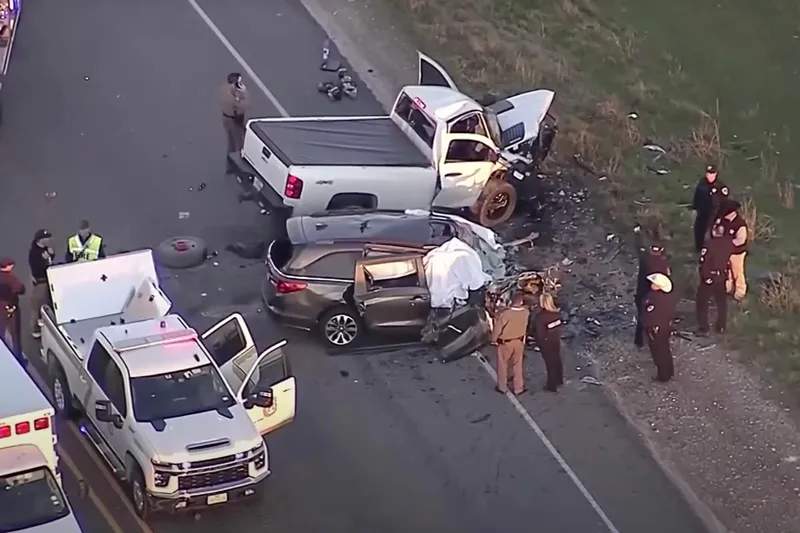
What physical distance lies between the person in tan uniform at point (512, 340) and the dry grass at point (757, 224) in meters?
5.53

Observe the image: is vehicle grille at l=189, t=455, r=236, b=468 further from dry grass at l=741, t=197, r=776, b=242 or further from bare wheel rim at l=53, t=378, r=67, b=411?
dry grass at l=741, t=197, r=776, b=242

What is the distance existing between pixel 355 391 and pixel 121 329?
325 cm

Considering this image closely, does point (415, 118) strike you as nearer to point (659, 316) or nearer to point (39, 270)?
point (659, 316)

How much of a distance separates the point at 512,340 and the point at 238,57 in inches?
481

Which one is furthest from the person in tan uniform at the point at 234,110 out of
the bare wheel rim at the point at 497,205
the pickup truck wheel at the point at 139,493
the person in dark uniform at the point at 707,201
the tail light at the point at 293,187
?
the pickup truck wheel at the point at 139,493

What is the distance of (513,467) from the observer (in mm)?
17531

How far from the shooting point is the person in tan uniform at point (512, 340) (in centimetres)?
1841

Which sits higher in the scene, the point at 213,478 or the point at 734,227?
the point at 734,227

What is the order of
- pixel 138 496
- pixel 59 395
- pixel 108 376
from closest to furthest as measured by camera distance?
pixel 138 496 → pixel 108 376 → pixel 59 395

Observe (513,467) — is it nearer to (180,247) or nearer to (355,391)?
(355,391)

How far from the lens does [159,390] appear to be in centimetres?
1633

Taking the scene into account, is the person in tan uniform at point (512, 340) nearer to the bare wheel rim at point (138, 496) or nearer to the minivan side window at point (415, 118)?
the minivan side window at point (415, 118)

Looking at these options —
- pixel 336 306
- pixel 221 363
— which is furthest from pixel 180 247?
pixel 221 363

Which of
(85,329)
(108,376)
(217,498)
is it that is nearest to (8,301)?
(85,329)
